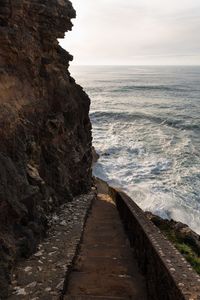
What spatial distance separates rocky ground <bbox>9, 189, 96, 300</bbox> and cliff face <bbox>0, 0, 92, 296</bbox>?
266 mm

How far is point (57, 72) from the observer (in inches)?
592

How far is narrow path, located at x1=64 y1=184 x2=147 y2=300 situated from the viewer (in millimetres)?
7883

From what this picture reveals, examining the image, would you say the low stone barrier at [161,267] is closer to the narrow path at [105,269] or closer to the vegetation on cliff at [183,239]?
the narrow path at [105,269]

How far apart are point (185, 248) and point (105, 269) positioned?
Answer: 317 cm

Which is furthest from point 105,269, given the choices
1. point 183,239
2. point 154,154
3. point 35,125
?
point 154,154

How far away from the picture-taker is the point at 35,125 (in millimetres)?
12445

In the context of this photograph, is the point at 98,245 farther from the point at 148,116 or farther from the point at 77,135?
the point at 148,116

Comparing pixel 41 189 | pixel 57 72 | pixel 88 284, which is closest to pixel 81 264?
pixel 88 284

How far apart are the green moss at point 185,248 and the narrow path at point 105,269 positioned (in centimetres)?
137

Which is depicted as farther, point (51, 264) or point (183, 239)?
point (183, 239)

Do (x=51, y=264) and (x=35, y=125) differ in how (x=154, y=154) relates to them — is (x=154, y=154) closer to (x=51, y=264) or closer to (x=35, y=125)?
(x=35, y=125)

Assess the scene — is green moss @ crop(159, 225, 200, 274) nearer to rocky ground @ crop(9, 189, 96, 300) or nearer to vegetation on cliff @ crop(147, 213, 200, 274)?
vegetation on cliff @ crop(147, 213, 200, 274)

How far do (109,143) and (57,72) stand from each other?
24.2m

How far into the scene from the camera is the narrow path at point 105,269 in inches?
310
